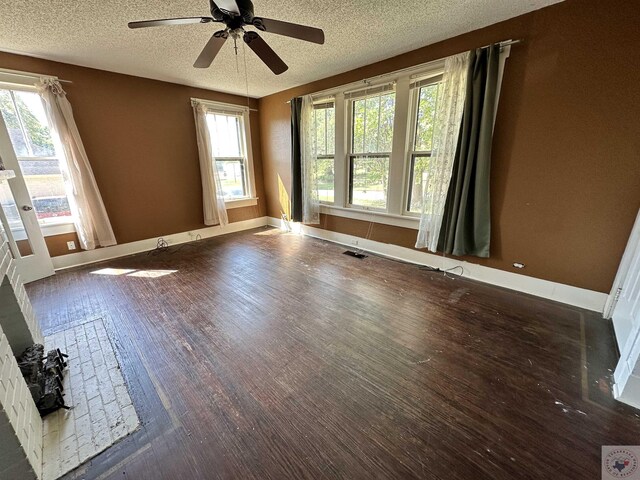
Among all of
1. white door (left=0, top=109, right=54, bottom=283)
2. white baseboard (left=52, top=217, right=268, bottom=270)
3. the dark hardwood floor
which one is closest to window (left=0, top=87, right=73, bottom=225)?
white door (left=0, top=109, right=54, bottom=283)

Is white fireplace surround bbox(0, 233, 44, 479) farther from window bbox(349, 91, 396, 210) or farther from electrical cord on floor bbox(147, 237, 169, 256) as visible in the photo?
window bbox(349, 91, 396, 210)

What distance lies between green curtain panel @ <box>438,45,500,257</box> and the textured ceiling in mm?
448

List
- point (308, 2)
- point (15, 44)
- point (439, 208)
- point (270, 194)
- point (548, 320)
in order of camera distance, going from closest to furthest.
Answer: point (308, 2)
point (548, 320)
point (15, 44)
point (439, 208)
point (270, 194)

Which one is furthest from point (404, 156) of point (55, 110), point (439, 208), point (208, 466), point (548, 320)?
point (55, 110)

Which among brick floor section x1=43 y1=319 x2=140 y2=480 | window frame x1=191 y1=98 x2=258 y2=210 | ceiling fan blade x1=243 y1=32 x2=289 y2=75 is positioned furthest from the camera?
window frame x1=191 y1=98 x2=258 y2=210

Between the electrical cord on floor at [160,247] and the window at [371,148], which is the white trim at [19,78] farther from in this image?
the window at [371,148]

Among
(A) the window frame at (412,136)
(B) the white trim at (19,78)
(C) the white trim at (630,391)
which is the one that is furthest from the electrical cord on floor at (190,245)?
(C) the white trim at (630,391)

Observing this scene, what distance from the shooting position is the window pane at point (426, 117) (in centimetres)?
293

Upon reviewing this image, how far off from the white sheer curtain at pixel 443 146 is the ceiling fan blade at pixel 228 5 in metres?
2.14

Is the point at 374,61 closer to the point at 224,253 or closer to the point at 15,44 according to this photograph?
the point at 224,253

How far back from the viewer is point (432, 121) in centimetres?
294

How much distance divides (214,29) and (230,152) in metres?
2.62

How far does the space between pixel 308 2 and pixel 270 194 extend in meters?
3.57

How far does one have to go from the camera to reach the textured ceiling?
203 centimetres
